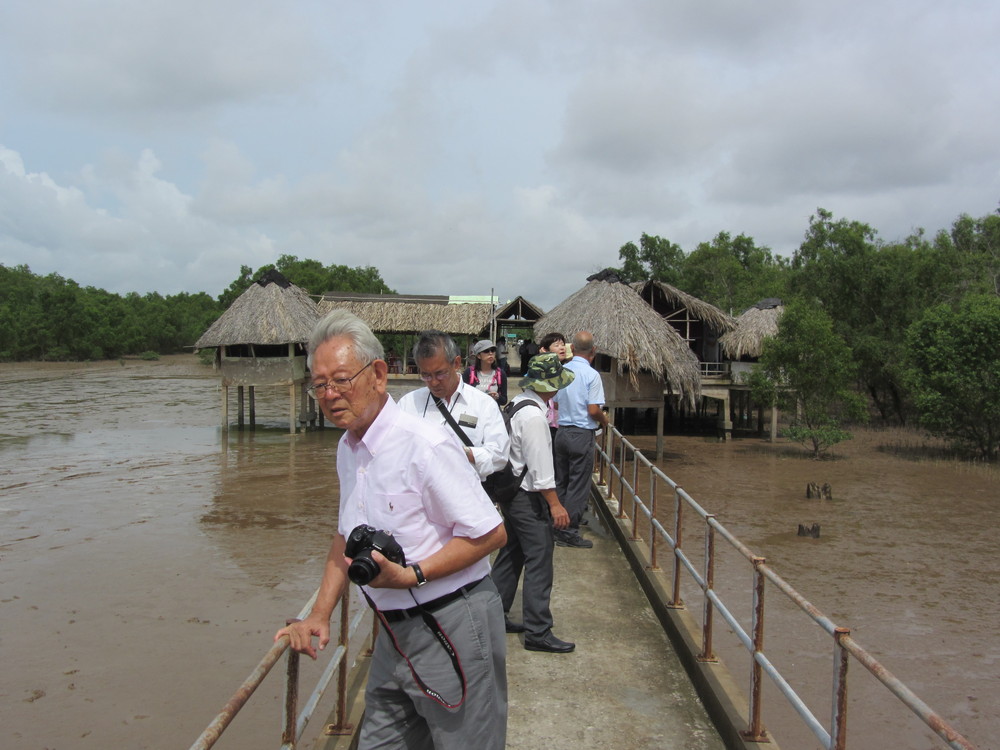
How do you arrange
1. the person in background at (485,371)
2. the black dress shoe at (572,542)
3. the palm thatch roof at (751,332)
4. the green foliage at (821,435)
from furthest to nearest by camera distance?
1. the palm thatch roof at (751,332)
2. the green foliage at (821,435)
3. the black dress shoe at (572,542)
4. the person in background at (485,371)

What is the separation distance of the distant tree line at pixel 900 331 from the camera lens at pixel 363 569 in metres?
18.4

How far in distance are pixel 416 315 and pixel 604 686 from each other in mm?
24929

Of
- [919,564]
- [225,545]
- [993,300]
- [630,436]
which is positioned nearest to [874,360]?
[993,300]

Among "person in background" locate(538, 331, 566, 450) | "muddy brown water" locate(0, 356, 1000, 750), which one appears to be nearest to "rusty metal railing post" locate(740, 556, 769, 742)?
"muddy brown water" locate(0, 356, 1000, 750)

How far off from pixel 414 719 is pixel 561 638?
2404 mm

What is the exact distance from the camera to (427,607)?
2129 mm

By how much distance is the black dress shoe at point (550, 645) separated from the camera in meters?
4.31

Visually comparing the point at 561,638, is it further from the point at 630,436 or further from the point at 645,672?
the point at 630,436

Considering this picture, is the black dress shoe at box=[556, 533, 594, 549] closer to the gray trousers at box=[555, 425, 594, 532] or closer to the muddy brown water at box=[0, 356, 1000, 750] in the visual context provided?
the gray trousers at box=[555, 425, 594, 532]

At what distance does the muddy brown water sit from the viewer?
18.4 ft

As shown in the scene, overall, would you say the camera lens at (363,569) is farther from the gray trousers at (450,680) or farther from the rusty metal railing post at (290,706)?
the rusty metal railing post at (290,706)

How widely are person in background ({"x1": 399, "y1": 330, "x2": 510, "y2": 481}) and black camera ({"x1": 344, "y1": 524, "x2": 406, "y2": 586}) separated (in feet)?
5.26

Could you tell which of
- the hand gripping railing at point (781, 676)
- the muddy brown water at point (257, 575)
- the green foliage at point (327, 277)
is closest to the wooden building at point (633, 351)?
the muddy brown water at point (257, 575)

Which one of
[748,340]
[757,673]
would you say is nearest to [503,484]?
[757,673]
